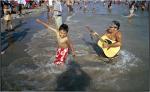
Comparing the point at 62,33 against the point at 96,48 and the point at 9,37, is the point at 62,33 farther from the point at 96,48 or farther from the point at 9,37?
the point at 9,37

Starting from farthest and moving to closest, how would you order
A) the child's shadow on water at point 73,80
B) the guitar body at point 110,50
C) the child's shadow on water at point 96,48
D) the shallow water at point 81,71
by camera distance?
the child's shadow on water at point 96,48
the guitar body at point 110,50
the shallow water at point 81,71
the child's shadow on water at point 73,80

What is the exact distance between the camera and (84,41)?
1298cm

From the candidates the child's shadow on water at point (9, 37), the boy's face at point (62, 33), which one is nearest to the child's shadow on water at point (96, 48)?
the boy's face at point (62, 33)

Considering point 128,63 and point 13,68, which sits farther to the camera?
point 128,63

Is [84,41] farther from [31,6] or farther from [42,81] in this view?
[31,6]

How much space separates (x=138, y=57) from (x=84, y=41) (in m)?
3.44

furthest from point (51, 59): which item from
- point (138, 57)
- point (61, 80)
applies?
point (138, 57)

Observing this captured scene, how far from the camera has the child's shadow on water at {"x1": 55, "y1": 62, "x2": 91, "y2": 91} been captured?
695 centimetres

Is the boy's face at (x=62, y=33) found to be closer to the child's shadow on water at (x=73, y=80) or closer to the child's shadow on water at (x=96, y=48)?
the child's shadow on water at (x=73, y=80)

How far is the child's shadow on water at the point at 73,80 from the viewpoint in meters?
6.95

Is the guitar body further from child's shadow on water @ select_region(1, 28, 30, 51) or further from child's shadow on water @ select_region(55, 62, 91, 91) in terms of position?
child's shadow on water @ select_region(1, 28, 30, 51)

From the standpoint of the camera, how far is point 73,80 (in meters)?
7.48

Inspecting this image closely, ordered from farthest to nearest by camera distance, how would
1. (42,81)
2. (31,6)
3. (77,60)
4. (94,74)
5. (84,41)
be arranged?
(31,6)
(84,41)
(77,60)
(94,74)
(42,81)

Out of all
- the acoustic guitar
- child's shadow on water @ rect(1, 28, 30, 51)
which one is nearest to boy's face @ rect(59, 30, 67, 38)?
the acoustic guitar
